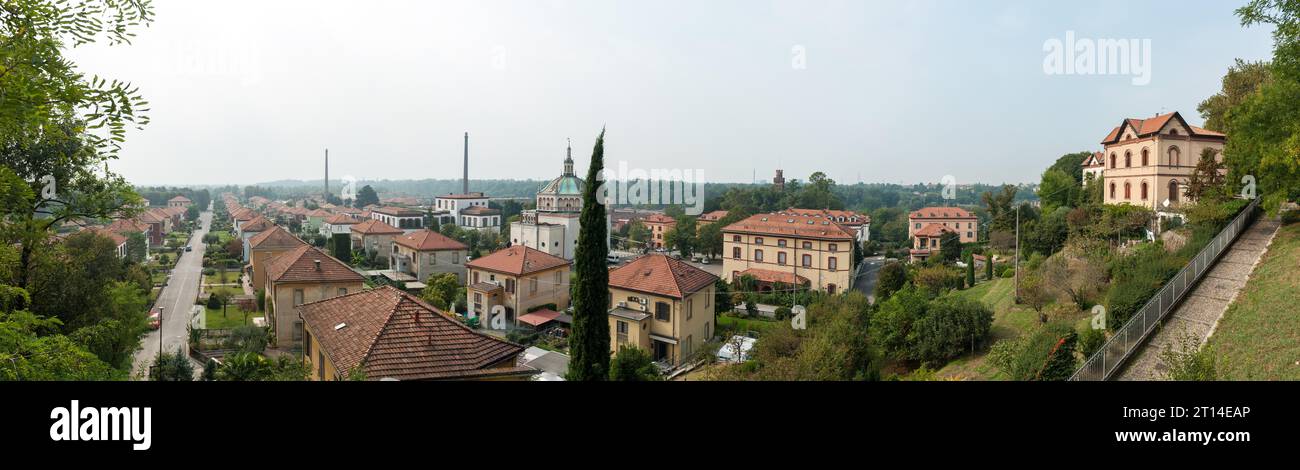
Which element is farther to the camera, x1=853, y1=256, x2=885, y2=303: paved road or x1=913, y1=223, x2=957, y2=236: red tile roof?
x1=913, y1=223, x2=957, y2=236: red tile roof

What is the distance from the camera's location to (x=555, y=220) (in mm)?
45438

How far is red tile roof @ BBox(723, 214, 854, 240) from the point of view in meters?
33.9

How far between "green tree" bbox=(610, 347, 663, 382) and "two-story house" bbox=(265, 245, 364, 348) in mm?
11076

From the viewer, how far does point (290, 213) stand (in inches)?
2886

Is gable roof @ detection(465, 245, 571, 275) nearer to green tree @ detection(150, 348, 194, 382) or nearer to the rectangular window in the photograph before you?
the rectangular window

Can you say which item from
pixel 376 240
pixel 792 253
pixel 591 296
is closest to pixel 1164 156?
pixel 792 253

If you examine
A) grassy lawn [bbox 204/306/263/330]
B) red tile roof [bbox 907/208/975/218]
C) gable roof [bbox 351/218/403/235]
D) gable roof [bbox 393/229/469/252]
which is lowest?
grassy lawn [bbox 204/306/263/330]

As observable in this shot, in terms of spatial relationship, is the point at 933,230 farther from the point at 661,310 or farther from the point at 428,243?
the point at 428,243

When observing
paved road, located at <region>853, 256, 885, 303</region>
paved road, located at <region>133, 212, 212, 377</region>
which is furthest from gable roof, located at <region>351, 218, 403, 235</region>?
paved road, located at <region>853, 256, 885, 303</region>

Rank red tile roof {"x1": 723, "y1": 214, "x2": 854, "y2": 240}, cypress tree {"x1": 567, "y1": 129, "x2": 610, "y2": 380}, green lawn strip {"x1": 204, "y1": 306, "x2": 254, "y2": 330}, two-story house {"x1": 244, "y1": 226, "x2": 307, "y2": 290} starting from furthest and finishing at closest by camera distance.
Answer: red tile roof {"x1": 723, "y1": 214, "x2": 854, "y2": 240}, two-story house {"x1": 244, "y1": 226, "x2": 307, "y2": 290}, green lawn strip {"x1": 204, "y1": 306, "x2": 254, "y2": 330}, cypress tree {"x1": 567, "y1": 129, "x2": 610, "y2": 380}

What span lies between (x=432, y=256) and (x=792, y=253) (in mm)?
21726

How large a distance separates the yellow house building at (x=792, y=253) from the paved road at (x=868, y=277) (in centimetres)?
124

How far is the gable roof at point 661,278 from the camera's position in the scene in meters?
22.2
